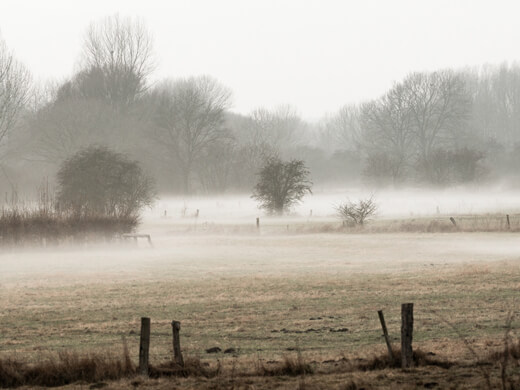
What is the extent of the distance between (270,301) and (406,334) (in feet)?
32.3

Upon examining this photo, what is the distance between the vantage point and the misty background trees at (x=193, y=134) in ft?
275

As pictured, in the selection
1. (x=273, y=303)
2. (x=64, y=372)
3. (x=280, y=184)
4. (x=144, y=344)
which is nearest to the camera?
(x=144, y=344)

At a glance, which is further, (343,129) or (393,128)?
(343,129)

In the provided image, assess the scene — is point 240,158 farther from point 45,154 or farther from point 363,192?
point 45,154

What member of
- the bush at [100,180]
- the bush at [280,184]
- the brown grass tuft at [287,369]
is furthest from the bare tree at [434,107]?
the brown grass tuft at [287,369]

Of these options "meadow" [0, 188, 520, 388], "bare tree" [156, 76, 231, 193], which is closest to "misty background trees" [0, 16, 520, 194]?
"bare tree" [156, 76, 231, 193]

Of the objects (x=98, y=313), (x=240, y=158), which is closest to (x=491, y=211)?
(x=240, y=158)

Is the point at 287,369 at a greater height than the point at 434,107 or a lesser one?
lesser

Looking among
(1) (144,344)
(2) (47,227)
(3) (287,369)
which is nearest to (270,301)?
(3) (287,369)

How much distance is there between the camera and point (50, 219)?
4262cm

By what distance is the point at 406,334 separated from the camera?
11570 millimetres

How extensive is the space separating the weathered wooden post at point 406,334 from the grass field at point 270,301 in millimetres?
364

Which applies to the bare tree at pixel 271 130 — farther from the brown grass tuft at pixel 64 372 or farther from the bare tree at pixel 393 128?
the brown grass tuft at pixel 64 372

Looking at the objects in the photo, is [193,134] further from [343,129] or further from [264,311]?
[264,311]
